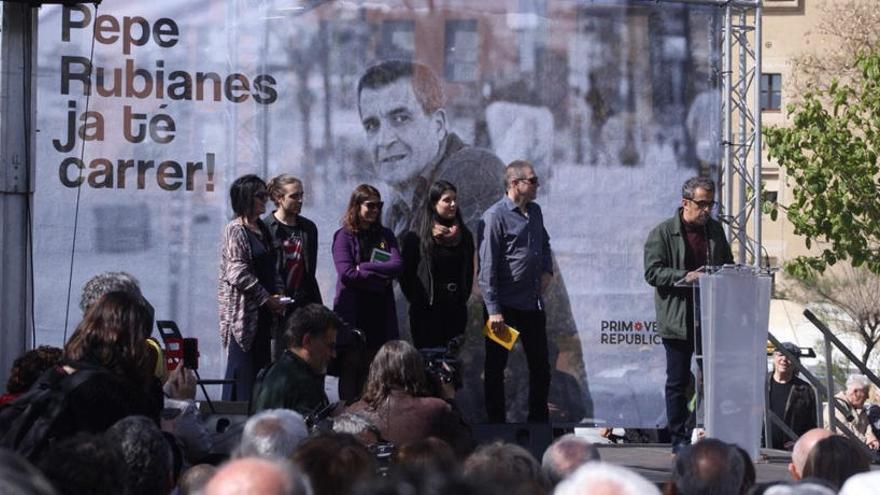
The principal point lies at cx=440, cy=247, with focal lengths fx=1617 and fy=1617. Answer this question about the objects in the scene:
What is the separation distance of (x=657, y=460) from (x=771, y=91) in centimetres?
3715

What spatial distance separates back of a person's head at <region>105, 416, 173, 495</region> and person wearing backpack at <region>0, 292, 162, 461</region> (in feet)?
2.64

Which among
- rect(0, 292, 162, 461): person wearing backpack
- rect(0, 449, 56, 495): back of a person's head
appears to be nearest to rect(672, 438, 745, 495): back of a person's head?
rect(0, 292, 162, 461): person wearing backpack

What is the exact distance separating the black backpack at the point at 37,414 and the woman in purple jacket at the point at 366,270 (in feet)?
13.5

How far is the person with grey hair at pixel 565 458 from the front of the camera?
517 cm

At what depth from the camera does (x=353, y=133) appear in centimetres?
1055

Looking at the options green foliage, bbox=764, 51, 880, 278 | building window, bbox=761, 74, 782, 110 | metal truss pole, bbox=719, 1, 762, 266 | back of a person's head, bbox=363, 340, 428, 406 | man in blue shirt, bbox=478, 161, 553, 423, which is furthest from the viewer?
building window, bbox=761, 74, 782, 110

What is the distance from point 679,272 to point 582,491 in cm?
714

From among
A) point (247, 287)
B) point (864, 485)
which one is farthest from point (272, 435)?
point (247, 287)

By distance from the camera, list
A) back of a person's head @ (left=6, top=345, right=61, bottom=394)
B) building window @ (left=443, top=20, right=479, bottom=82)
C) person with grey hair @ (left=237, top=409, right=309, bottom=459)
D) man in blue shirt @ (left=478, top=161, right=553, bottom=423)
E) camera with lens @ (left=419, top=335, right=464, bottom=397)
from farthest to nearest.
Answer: building window @ (left=443, top=20, right=479, bottom=82)
man in blue shirt @ (left=478, top=161, right=553, bottom=423)
camera with lens @ (left=419, top=335, right=464, bottom=397)
back of a person's head @ (left=6, top=345, right=61, bottom=394)
person with grey hair @ (left=237, top=409, right=309, bottom=459)

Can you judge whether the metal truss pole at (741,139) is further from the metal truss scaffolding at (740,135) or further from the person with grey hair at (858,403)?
the person with grey hair at (858,403)

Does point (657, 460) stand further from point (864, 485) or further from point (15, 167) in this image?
point (864, 485)

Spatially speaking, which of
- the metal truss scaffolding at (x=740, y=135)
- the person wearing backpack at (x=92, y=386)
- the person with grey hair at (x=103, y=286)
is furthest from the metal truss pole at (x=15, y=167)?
the metal truss scaffolding at (x=740, y=135)

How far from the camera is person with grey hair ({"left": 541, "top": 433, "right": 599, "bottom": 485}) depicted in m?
5.17

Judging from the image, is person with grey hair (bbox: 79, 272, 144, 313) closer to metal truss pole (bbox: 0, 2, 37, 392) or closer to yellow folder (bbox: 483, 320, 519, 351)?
metal truss pole (bbox: 0, 2, 37, 392)
